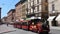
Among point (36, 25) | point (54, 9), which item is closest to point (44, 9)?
point (54, 9)

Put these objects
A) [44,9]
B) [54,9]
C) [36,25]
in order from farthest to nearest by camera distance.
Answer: [44,9], [54,9], [36,25]

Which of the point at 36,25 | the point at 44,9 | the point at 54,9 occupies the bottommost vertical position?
the point at 36,25

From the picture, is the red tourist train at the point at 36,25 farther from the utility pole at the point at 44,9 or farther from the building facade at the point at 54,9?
the utility pole at the point at 44,9

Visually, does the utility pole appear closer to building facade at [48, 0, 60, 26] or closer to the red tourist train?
building facade at [48, 0, 60, 26]

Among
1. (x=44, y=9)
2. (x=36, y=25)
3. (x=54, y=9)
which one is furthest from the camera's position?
(x=44, y=9)

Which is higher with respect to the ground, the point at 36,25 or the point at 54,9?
the point at 54,9

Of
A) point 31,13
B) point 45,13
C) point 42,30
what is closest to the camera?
point 42,30

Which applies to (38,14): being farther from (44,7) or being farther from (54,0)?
(54,0)

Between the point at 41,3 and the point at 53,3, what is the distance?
796 cm

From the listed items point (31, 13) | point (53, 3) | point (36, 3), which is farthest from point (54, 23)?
point (31, 13)

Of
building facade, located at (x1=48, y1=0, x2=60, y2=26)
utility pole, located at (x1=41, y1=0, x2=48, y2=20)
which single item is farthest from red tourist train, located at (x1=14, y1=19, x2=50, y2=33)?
utility pole, located at (x1=41, y1=0, x2=48, y2=20)

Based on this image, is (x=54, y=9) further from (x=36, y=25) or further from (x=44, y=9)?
(x=36, y=25)

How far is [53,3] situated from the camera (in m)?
57.3

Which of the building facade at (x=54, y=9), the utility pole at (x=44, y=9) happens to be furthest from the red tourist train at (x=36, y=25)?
the utility pole at (x=44, y=9)
